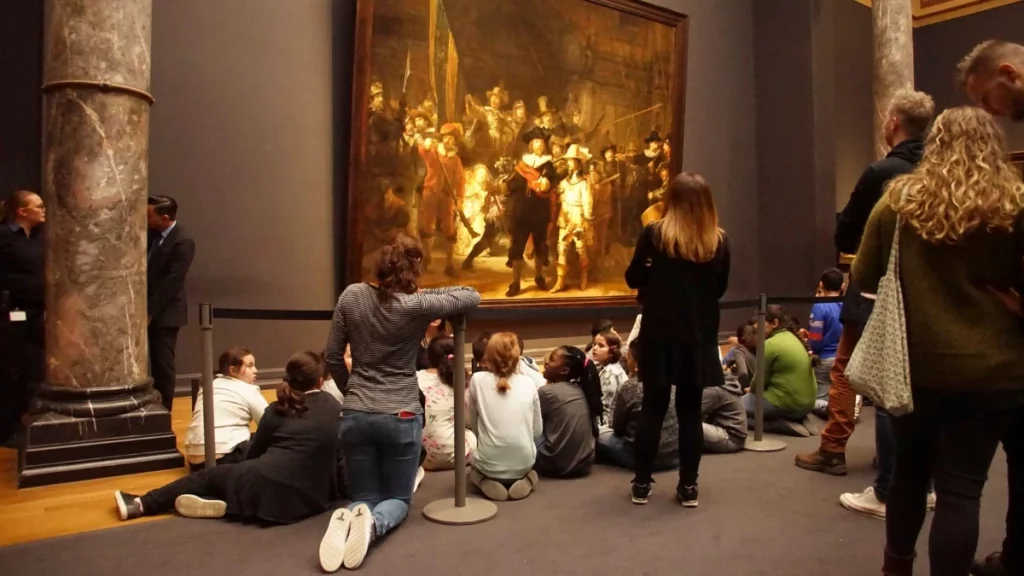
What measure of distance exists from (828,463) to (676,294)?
1.71 meters

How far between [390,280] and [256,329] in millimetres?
4224

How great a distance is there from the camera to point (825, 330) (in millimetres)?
6934

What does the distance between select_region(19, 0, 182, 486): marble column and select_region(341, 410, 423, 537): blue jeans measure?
178 cm

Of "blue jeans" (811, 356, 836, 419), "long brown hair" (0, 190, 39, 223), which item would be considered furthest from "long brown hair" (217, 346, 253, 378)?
"blue jeans" (811, 356, 836, 419)

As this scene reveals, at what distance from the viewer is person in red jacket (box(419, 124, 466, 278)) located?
785cm

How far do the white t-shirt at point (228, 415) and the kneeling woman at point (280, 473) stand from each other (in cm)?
49

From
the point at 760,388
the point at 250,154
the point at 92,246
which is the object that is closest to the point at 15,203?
the point at 92,246

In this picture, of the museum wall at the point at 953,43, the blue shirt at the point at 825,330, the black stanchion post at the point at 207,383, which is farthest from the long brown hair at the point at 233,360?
the museum wall at the point at 953,43

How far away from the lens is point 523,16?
8727mm

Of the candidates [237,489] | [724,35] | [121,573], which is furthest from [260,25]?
[724,35]

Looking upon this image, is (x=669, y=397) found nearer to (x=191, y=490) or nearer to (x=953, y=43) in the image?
(x=191, y=490)

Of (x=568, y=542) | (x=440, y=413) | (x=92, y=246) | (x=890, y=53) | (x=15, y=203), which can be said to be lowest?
(x=568, y=542)

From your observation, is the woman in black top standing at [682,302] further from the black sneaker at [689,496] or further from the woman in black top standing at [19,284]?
the woman in black top standing at [19,284]

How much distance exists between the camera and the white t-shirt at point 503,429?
405cm
